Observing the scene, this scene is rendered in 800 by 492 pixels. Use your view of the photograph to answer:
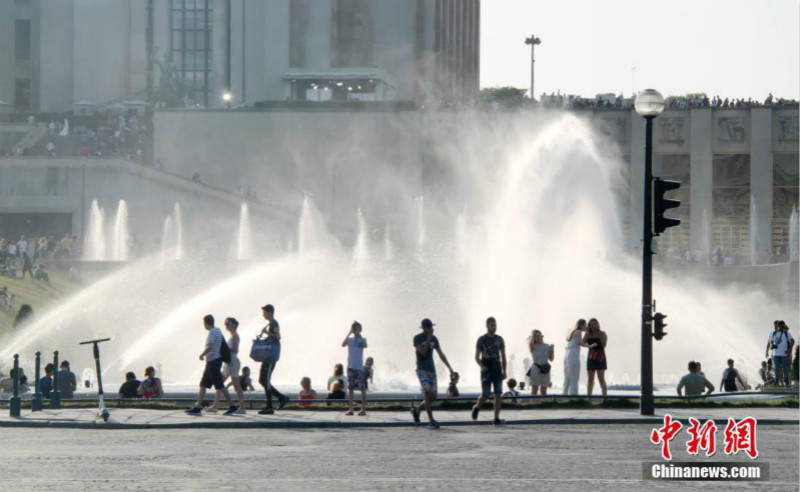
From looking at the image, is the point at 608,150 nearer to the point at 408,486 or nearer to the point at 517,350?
the point at 517,350

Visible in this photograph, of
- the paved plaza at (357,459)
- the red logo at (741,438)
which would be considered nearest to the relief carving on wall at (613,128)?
the paved plaza at (357,459)

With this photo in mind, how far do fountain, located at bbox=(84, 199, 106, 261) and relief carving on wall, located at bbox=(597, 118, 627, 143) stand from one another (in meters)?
27.1

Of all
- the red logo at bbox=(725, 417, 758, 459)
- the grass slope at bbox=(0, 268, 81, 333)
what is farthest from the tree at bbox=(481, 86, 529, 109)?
the red logo at bbox=(725, 417, 758, 459)

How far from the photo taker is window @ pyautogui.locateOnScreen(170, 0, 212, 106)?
107 m

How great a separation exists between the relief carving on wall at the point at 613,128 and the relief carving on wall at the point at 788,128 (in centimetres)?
837

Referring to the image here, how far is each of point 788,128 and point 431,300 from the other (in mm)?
37769

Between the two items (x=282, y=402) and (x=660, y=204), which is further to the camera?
(x=282, y=402)

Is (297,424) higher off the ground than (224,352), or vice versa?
(224,352)

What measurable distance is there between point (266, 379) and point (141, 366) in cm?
2225

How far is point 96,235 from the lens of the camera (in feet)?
254

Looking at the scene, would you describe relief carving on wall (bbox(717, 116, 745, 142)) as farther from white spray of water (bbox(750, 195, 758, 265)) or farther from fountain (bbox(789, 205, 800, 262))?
fountain (bbox(789, 205, 800, 262))

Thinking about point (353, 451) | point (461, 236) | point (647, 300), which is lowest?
point (353, 451)

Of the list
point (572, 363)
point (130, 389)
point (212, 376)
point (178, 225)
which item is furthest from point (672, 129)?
point (212, 376)

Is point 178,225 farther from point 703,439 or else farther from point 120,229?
point 703,439
